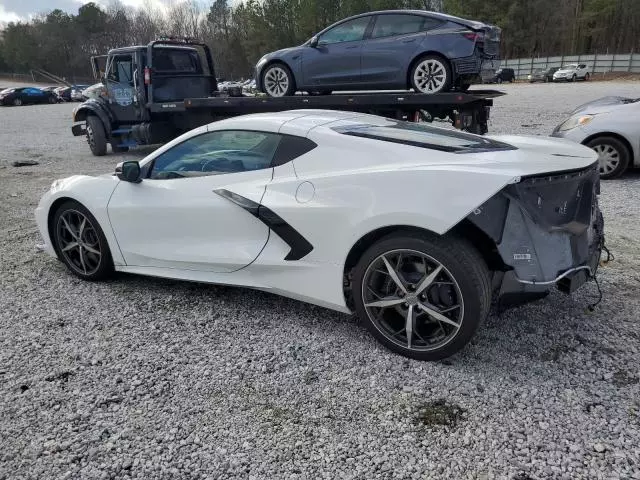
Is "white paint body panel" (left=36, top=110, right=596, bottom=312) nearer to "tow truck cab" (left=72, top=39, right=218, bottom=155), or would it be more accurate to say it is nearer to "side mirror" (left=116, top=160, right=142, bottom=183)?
"side mirror" (left=116, top=160, right=142, bottom=183)

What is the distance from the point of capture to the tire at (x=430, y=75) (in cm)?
786

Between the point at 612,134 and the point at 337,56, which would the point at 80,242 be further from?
the point at 612,134

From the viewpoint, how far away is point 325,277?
10.3 ft

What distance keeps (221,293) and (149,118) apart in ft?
28.4

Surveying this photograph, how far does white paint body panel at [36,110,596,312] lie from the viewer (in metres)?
2.74

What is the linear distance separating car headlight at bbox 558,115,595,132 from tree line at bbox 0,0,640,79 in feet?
170

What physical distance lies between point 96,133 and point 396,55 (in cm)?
748

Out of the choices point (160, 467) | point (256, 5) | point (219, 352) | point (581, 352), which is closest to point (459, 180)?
point (581, 352)

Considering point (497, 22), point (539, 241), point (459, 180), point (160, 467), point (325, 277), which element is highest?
point (497, 22)

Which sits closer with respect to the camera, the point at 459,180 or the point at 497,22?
the point at 459,180

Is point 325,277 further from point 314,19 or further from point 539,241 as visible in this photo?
point 314,19

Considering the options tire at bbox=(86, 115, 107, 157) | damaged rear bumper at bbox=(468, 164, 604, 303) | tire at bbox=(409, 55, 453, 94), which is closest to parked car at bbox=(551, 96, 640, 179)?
tire at bbox=(409, 55, 453, 94)

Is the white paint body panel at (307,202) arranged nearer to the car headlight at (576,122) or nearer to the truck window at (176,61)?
the car headlight at (576,122)

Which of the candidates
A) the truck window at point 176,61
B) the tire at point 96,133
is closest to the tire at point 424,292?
the truck window at point 176,61
